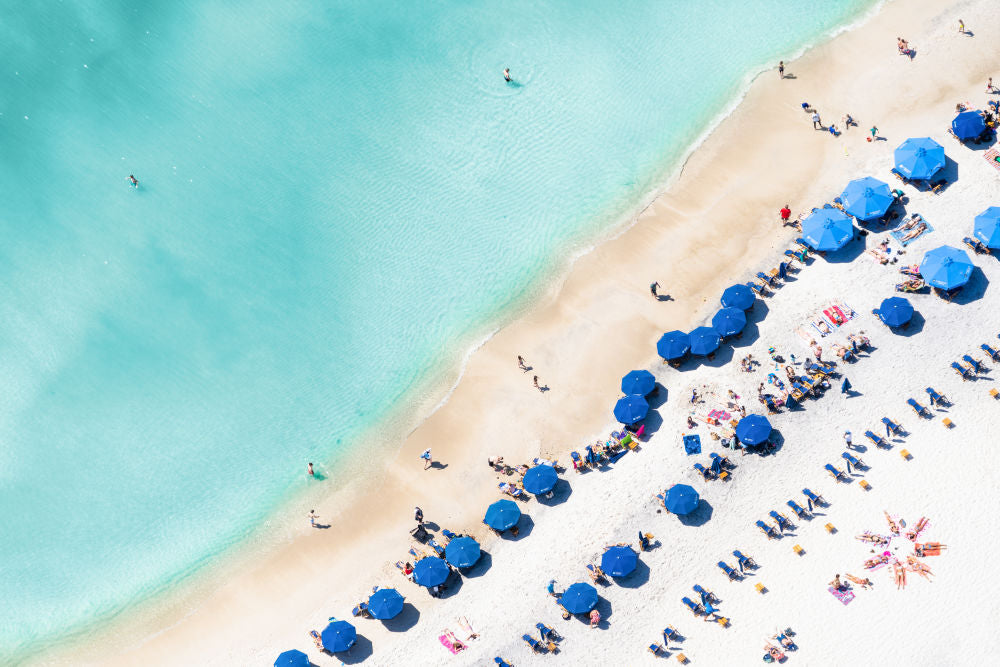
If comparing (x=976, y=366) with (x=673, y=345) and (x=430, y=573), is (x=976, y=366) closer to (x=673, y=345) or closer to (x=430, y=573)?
(x=673, y=345)

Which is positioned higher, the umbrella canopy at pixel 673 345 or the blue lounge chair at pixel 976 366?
the umbrella canopy at pixel 673 345

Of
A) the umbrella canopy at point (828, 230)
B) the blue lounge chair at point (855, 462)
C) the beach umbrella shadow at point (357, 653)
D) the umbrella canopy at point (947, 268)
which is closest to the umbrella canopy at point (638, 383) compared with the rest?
the blue lounge chair at point (855, 462)

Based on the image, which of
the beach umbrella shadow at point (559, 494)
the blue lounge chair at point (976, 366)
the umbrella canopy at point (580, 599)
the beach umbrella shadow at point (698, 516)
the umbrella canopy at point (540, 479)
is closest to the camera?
the umbrella canopy at point (580, 599)

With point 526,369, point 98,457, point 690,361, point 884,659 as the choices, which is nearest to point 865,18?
point 690,361

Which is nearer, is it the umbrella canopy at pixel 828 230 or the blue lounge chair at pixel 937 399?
the blue lounge chair at pixel 937 399

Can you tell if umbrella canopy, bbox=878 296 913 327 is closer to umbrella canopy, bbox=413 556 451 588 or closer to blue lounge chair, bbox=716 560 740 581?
blue lounge chair, bbox=716 560 740 581

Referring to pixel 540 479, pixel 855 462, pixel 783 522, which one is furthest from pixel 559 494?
pixel 855 462

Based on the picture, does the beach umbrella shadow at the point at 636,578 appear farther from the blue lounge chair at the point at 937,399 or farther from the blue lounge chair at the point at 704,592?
the blue lounge chair at the point at 937,399
